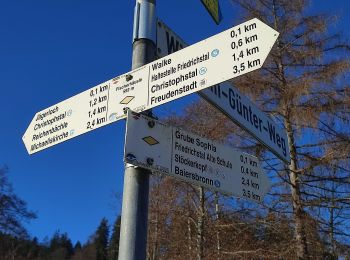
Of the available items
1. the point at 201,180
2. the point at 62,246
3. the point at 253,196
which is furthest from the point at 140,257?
the point at 62,246

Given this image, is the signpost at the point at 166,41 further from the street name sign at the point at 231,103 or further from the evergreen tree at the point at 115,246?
the evergreen tree at the point at 115,246

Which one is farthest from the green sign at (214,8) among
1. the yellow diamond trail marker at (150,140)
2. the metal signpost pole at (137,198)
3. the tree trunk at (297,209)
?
the tree trunk at (297,209)

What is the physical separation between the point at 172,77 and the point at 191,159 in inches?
21.6

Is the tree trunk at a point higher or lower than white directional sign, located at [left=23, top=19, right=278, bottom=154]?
higher

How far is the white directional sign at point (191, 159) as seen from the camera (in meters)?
3.01

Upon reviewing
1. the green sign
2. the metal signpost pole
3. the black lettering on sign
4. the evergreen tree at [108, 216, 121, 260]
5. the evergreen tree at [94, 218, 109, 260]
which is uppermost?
the evergreen tree at [94, 218, 109, 260]

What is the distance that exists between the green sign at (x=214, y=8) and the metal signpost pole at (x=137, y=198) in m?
0.72

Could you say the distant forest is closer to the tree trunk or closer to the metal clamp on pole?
the tree trunk

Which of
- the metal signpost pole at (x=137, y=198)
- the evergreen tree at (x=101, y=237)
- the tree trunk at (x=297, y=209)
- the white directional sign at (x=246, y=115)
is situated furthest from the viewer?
the evergreen tree at (x=101, y=237)

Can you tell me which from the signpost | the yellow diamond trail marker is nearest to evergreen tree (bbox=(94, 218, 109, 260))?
the signpost

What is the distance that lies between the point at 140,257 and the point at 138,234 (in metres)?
0.13

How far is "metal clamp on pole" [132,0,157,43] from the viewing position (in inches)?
135

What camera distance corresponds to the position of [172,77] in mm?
3178

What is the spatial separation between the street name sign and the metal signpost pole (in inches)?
3.9
